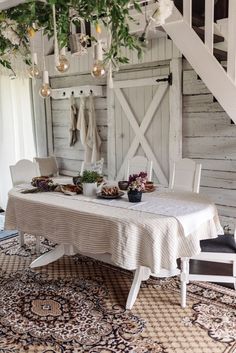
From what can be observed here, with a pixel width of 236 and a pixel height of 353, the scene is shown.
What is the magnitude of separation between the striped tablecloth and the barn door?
173cm

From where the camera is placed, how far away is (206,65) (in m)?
3.21

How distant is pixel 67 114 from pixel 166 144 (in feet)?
6.18

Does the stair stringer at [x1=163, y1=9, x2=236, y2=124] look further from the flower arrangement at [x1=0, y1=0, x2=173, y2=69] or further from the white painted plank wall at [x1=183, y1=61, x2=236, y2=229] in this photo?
the flower arrangement at [x1=0, y1=0, x2=173, y2=69]

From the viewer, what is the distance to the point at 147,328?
2465 mm

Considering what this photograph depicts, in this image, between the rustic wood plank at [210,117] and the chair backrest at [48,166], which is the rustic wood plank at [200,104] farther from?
the chair backrest at [48,166]

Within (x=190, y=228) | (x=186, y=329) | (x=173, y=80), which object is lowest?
(x=186, y=329)

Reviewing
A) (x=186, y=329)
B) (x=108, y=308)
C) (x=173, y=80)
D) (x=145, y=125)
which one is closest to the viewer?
(x=186, y=329)

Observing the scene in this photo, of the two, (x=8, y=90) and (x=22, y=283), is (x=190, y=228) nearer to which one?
(x=22, y=283)

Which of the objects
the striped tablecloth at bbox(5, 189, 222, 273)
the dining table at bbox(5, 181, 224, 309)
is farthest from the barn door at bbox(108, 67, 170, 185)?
the striped tablecloth at bbox(5, 189, 222, 273)

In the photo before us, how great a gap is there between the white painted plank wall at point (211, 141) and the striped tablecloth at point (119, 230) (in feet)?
4.44

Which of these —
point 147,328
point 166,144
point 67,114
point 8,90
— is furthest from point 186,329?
point 8,90

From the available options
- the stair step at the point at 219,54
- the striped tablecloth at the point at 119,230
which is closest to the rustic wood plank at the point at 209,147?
the stair step at the point at 219,54

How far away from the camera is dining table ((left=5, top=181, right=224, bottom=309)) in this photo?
2.42 m

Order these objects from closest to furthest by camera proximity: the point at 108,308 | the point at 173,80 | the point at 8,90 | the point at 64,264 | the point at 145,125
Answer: the point at 108,308, the point at 64,264, the point at 173,80, the point at 145,125, the point at 8,90
